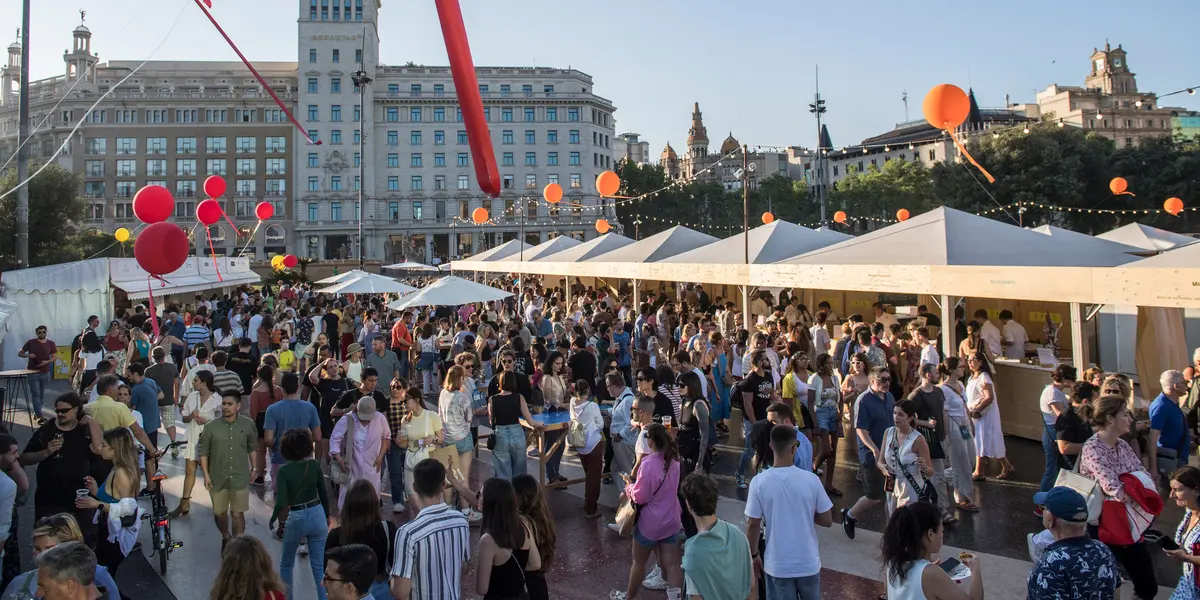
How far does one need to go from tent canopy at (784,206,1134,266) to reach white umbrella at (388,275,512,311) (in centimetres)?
591

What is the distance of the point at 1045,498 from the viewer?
10.3 feet

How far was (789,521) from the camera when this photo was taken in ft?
12.2

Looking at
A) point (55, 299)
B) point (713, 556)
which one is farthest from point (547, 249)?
point (713, 556)

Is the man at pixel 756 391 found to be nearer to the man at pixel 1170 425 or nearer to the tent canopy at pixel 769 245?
the man at pixel 1170 425

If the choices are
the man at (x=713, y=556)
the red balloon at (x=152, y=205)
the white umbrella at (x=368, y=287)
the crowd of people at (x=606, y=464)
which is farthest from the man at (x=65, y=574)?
the white umbrella at (x=368, y=287)

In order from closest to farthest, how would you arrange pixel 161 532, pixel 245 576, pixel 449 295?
pixel 245 576, pixel 161 532, pixel 449 295

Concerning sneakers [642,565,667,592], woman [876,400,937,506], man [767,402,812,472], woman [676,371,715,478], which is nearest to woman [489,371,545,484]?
woman [676,371,715,478]

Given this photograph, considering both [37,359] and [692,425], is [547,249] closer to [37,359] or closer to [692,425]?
[37,359]

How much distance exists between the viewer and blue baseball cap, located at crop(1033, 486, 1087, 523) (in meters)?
3.01

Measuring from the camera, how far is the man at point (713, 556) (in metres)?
3.38

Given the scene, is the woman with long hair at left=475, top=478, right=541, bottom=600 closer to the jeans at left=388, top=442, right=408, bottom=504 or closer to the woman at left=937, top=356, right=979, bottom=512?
the jeans at left=388, top=442, right=408, bottom=504

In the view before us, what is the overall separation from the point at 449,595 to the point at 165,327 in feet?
38.3

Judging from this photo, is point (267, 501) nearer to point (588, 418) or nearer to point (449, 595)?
point (588, 418)

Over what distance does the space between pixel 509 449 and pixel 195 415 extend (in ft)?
9.30
